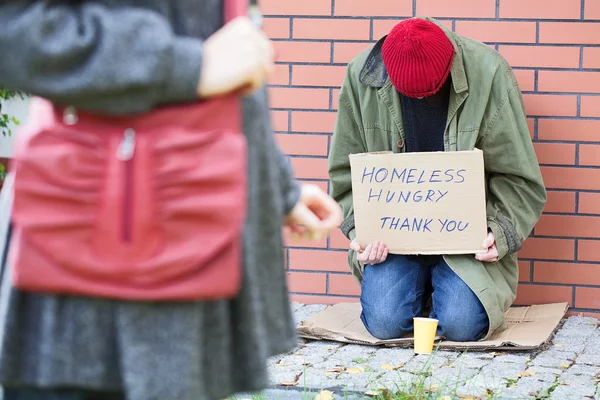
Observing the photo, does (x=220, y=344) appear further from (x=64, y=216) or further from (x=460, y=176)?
(x=460, y=176)

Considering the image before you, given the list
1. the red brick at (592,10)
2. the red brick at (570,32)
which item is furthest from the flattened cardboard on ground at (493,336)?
the red brick at (592,10)

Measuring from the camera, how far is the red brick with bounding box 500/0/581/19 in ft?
12.8

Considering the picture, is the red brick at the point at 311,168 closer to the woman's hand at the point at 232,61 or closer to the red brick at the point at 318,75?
the red brick at the point at 318,75

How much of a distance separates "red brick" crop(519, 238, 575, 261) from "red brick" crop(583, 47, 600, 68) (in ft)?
2.59

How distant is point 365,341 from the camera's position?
11.6ft

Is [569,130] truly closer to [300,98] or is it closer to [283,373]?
[300,98]

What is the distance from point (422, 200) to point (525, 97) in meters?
0.82

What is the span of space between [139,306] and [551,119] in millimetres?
3182

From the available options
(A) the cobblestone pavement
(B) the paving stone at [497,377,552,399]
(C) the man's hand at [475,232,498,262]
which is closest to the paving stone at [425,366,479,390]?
(A) the cobblestone pavement

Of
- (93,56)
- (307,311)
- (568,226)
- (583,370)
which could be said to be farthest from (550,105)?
(93,56)

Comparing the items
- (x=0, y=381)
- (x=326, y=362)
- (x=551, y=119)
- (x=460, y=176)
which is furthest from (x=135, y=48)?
(x=551, y=119)

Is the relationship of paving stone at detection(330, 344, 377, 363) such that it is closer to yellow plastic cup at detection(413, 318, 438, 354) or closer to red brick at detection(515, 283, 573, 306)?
yellow plastic cup at detection(413, 318, 438, 354)

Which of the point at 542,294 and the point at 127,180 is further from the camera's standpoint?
the point at 542,294

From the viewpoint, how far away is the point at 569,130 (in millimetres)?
3957
